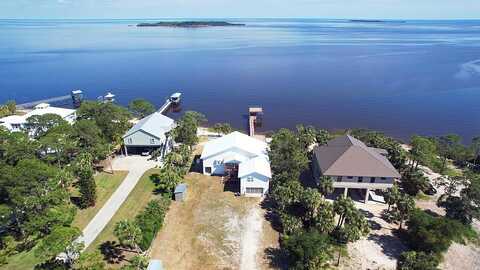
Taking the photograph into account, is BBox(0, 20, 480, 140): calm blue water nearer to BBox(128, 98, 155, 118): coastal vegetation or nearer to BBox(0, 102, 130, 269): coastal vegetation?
BBox(128, 98, 155, 118): coastal vegetation

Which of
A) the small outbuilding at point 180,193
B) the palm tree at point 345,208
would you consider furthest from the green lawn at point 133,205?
the palm tree at point 345,208

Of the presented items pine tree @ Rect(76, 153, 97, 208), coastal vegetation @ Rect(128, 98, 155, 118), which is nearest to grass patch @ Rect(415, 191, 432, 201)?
pine tree @ Rect(76, 153, 97, 208)

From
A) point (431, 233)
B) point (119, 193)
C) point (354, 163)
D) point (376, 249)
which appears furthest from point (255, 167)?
point (431, 233)

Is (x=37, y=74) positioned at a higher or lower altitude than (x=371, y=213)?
higher

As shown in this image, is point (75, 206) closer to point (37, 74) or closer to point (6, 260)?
point (6, 260)

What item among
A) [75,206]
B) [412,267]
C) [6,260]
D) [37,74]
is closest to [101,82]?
[37,74]

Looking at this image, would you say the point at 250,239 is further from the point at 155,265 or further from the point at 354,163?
the point at 354,163

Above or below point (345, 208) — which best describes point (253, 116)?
below
